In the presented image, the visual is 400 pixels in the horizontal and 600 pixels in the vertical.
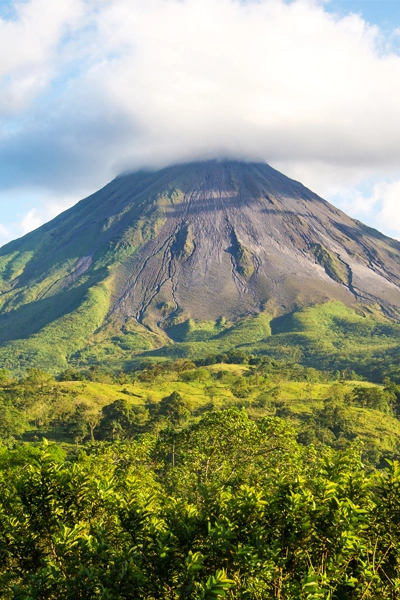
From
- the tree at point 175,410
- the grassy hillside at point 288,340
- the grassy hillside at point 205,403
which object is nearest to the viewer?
the grassy hillside at point 205,403

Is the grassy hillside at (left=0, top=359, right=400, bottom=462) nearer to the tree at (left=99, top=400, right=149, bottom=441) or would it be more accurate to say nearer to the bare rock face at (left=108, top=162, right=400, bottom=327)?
the tree at (left=99, top=400, right=149, bottom=441)

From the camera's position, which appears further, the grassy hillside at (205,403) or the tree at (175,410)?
the tree at (175,410)

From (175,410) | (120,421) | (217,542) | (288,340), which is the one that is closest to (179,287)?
(288,340)

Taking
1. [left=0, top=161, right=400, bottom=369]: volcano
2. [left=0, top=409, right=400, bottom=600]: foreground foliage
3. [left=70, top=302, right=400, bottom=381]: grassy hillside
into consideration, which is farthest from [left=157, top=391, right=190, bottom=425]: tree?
[left=0, top=161, right=400, bottom=369]: volcano

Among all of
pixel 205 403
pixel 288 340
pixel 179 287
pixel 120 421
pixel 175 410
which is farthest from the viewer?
pixel 179 287

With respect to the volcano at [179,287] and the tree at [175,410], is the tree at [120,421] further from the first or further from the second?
the volcano at [179,287]

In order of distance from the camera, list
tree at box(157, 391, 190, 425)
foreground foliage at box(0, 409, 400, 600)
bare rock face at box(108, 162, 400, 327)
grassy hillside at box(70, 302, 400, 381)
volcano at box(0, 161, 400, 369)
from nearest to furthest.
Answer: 1. foreground foliage at box(0, 409, 400, 600)
2. tree at box(157, 391, 190, 425)
3. grassy hillside at box(70, 302, 400, 381)
4. volcano at box(0, 161, 400, 369)
5. bare rock face at box(108, 162, 400, 327)

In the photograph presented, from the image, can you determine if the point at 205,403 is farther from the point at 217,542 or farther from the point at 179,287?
the point at 179,287

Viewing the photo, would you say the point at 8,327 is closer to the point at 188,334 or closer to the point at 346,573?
the point at 188,334

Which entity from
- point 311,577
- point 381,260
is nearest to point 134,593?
point 311,577

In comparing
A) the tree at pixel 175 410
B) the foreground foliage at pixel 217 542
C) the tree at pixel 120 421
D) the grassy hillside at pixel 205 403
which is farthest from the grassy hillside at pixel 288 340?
the foreground foliage at pixel 217 542

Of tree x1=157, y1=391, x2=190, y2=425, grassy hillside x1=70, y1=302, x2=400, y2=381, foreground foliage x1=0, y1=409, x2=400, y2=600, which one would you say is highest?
foreground foliage x1=0, y1=409, x2=400, y2=600

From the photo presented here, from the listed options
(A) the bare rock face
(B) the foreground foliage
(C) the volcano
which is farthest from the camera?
(A) the bare rock face
